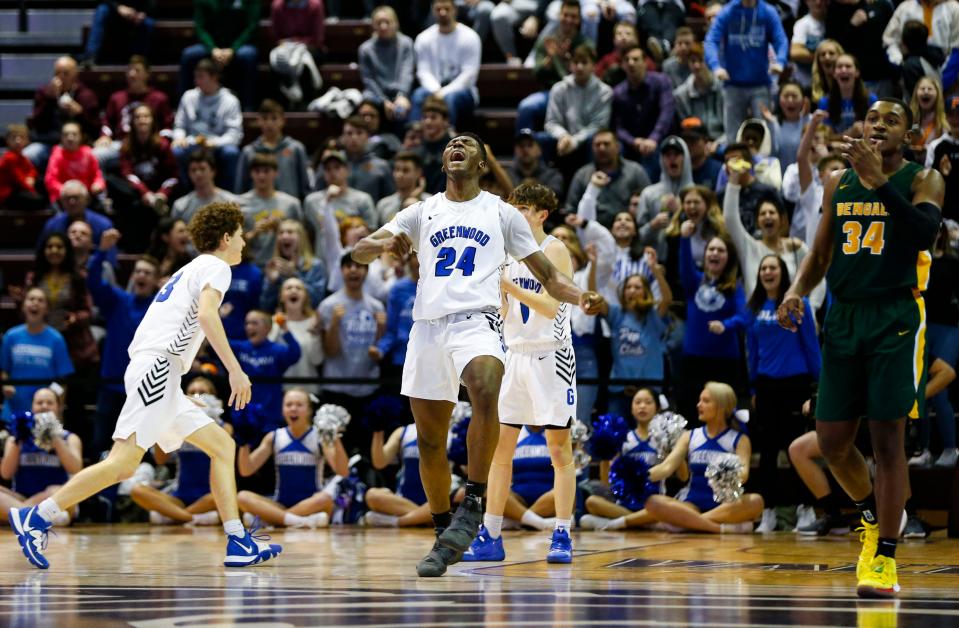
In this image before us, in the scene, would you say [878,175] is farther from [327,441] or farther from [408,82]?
[408,82]

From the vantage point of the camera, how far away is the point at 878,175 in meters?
6.64

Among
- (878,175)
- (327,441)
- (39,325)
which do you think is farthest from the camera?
(39,325)

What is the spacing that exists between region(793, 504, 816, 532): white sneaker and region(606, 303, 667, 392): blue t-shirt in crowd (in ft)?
5.81

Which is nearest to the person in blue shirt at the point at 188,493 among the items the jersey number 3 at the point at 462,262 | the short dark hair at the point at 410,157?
the short dark hair at the point at 410,157

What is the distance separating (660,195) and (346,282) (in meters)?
2.95

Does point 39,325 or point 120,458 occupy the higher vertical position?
point 39,325

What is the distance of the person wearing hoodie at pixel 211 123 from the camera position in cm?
1533

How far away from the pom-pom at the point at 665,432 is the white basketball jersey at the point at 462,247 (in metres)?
3.97

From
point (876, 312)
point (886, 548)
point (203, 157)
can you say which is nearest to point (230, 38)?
point (203, 157)

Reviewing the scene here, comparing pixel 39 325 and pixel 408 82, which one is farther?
pixel 408 82

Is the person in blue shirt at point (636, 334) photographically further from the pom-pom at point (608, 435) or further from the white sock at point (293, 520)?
the white sock at point (293, 520)

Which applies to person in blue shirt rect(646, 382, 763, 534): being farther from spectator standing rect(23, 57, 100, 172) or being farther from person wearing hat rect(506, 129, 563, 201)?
spectator standing rect(23, 57, 100, 172)

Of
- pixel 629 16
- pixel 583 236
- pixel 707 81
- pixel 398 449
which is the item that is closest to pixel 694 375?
pixel 583 236

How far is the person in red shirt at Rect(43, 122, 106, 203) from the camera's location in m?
15.2
